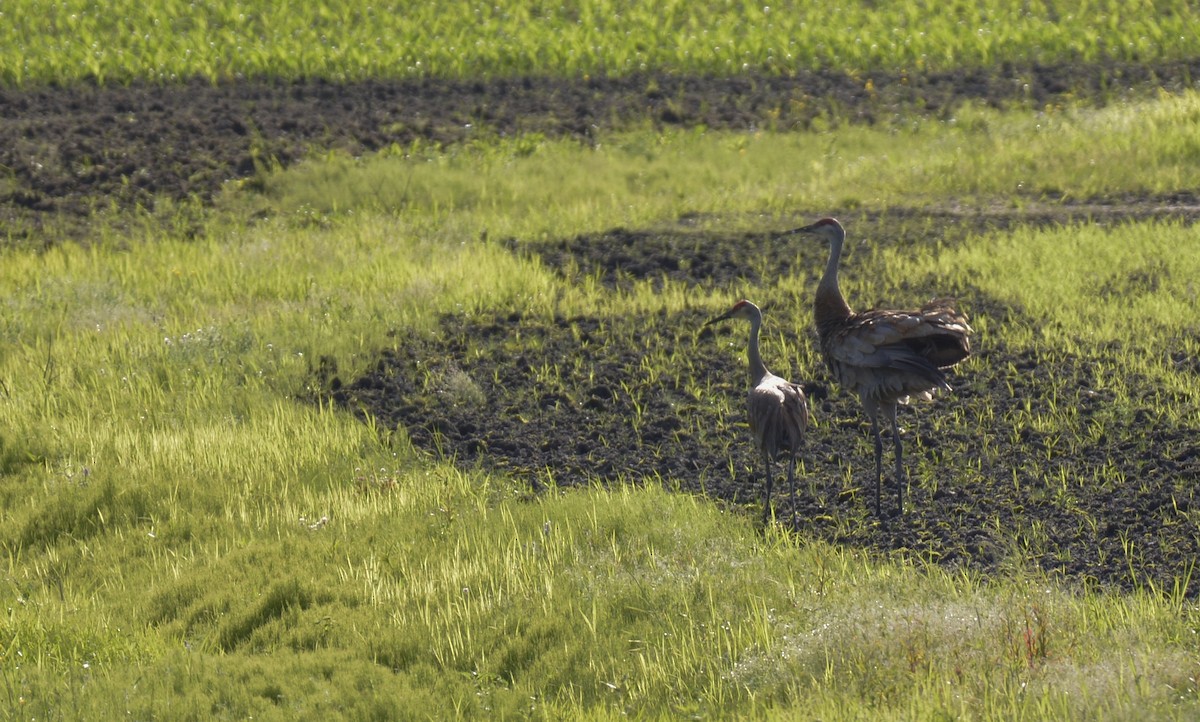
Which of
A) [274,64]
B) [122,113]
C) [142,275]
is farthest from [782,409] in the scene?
[274,64]

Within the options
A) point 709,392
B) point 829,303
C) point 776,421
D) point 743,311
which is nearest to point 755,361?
point 743,311

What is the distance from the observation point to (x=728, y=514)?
9.59 m

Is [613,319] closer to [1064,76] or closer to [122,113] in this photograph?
[122,113]

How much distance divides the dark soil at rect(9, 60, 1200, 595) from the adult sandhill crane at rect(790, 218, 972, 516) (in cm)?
50

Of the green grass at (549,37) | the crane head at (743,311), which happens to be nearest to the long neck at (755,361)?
the crane head at (743,311)

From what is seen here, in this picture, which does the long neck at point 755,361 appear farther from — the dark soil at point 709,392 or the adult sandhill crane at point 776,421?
the dark soil at point 709,392

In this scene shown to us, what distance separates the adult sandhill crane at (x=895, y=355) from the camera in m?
9.83

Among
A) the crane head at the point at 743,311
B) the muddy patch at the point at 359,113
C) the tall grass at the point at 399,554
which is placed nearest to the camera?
the tall grass at the point at 399,554

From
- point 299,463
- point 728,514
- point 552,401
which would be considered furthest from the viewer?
point 552,401

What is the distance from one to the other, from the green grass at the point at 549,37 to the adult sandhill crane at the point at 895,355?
1952 centimetres

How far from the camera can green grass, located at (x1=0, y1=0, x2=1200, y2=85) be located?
2823 centimetres

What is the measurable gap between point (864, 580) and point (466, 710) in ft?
7.93

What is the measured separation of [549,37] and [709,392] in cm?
1947

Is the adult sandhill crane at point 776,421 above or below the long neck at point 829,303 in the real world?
below
